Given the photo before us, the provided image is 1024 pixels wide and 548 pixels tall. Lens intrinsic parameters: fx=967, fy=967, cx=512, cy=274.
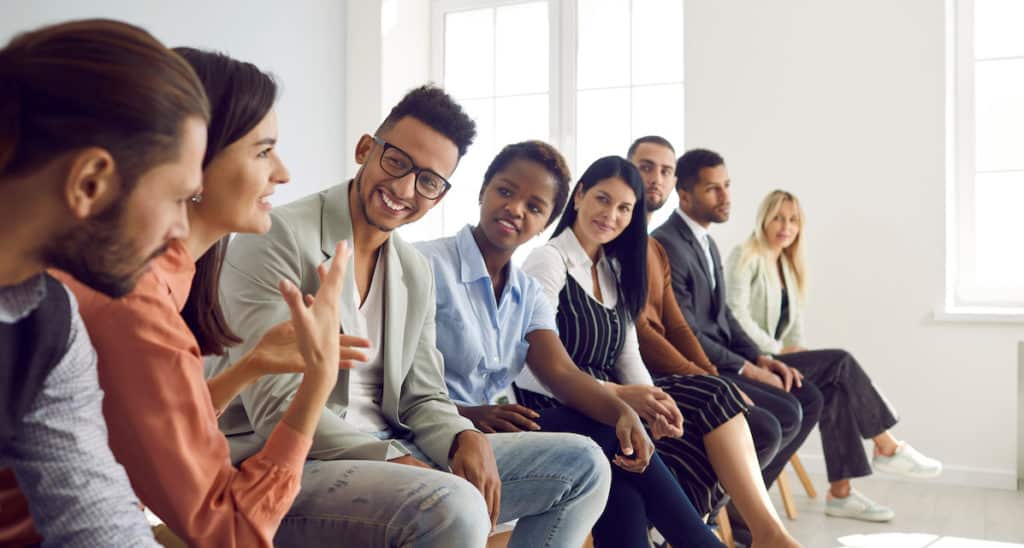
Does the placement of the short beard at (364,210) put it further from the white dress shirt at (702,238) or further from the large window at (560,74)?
the large window at (560,74)

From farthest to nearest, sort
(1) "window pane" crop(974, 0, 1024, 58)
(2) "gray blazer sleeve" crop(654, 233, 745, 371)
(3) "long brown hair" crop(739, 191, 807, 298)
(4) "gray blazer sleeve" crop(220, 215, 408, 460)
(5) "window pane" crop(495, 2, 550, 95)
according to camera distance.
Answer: (5) "window pane" crop(495, 2, 550, 95), (1) "window pane" crop(974, 0, 1024, 58), (3) "long brown hair" crop(739, 191, 807, 298), (2) "gray blazer sleeve" crop(654, 233, 745, 371), (4) "gray blazer sleeve" crop(220, 215, 408, 460)

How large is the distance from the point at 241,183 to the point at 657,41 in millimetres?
4105

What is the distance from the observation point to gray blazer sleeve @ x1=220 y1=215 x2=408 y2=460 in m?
1.51

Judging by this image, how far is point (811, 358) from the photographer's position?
3.83 m

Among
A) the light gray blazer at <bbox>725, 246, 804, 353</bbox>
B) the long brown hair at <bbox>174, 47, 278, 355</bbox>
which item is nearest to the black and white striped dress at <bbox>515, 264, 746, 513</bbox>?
the long brown hair at <bbox>174, 47, 278, 355</bbox>

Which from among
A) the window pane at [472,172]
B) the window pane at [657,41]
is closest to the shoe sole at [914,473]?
the window pane at [657,41]

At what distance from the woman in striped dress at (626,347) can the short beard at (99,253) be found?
64.9 inches

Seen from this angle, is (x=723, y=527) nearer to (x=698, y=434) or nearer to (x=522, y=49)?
(x=698, y=434)

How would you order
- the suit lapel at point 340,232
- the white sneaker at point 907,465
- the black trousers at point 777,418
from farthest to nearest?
1. the white sneaker at point 907,465
2. the black trousers at point 777,418
3. the suit lapel at point 340,232

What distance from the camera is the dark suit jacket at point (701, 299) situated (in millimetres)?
3326

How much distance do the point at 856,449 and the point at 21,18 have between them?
338 centimetres

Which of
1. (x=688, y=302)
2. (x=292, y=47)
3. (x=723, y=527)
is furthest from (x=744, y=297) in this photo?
(x=292, y=47)

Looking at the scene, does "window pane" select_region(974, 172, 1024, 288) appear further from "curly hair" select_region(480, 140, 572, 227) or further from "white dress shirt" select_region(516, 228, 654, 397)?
"curly hair" select_region(480, 140, 572, 227)

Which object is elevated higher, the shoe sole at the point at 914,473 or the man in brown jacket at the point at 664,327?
the man in brown jacket at the point at 664,327
